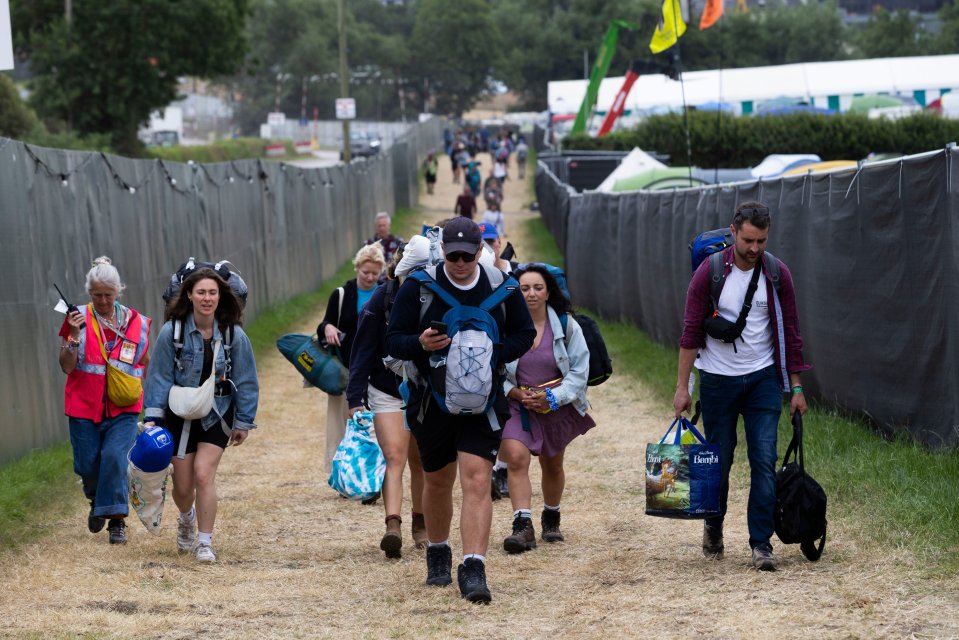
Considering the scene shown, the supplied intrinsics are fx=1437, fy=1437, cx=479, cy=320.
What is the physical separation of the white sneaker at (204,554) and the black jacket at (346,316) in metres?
2.04

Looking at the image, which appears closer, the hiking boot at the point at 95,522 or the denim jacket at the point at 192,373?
the denim jacket at the point at 192,373

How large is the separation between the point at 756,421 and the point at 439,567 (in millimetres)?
Result: 1658

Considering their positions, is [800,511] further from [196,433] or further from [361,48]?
[361,48]

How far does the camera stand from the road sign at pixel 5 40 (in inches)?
318

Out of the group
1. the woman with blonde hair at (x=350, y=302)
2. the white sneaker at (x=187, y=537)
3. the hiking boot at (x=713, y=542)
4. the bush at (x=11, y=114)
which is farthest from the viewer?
the bush at (x=11, y=114)

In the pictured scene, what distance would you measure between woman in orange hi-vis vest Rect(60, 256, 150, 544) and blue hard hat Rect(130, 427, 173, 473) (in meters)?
0.81

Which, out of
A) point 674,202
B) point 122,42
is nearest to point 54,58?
point 122,42

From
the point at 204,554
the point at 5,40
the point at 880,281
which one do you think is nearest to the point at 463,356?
the point at 204,554

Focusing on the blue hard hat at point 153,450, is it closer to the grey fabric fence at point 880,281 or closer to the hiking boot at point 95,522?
the hiking boot at point 95,522

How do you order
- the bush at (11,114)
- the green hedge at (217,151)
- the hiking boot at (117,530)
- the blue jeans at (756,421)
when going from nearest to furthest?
the blue jeans at (756,421), the hiking boot at (117,530), the bush at (11,114), the green hedge at (217,151)

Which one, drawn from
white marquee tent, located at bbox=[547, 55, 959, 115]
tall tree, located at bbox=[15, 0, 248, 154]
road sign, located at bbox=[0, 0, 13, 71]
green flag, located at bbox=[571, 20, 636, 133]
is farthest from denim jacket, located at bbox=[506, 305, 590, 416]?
white marquee tent, located at bbox=[547, 55, 959, 115]

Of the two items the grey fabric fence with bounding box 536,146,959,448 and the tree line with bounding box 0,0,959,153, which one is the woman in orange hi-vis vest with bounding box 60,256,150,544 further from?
the tree line with bounding box 0,0,959,153

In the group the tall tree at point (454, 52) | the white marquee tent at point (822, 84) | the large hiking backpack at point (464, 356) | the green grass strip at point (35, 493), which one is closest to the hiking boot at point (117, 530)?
the green grass strip at point (35, 493)

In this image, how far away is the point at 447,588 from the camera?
22.0ft
